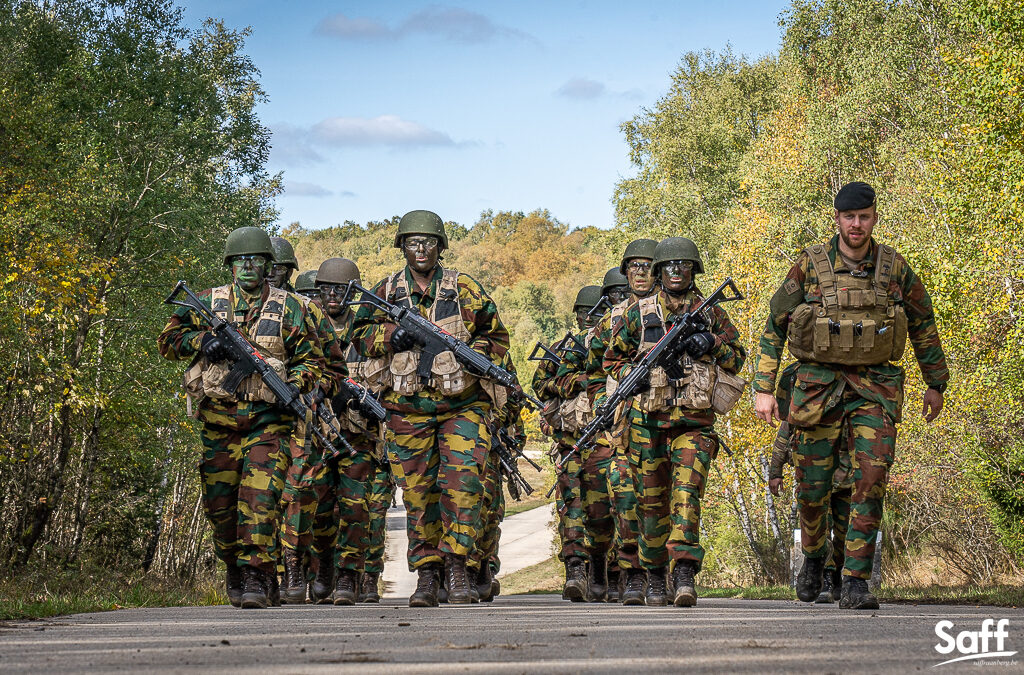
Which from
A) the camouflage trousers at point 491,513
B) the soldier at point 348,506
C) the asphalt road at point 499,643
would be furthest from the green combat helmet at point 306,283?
the asphalt road at point 499,643

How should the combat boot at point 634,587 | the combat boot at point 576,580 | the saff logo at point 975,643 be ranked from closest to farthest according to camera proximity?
the saff logo at point 975,643
the combat boot at point 634,587
the combat boot at point 576,580

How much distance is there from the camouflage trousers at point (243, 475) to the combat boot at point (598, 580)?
4672mm

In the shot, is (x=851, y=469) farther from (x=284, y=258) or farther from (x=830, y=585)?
(x=284, y=258)

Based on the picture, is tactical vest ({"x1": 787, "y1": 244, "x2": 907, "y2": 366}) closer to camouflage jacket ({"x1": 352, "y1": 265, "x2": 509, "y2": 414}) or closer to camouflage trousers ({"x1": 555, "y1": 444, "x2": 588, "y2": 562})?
camouflage jacket ({"x1": 352, "y1": 265, "x2": 509, "y2": 414})

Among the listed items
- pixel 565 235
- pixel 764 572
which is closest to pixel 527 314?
pixel 565 235

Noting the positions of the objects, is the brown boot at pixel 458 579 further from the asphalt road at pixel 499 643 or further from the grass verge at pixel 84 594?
the grass verge at pixel 84 594

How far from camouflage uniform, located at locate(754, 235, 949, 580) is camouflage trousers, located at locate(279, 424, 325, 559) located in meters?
3.76

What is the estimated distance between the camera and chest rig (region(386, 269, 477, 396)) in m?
9.62

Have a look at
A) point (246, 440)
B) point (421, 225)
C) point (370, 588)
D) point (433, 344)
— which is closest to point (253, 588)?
point (246, 440)

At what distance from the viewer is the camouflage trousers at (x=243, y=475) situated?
9328mm

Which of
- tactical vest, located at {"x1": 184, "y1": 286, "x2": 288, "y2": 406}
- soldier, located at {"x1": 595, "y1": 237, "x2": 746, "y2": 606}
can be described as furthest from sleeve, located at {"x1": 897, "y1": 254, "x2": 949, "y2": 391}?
tactical vest, located at {"x1": 184, "y1": 286, "x2": 288, "y2": 406}

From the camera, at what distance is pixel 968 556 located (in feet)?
75.5

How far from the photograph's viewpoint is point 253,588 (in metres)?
9.28

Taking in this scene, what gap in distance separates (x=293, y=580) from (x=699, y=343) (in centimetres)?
445
